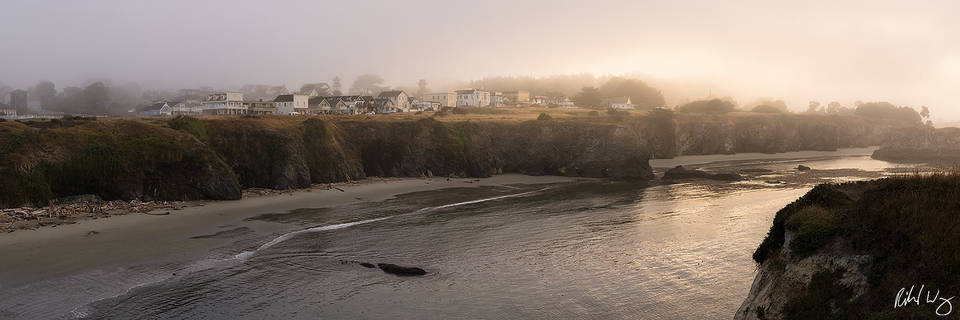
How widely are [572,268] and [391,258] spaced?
9.15 m

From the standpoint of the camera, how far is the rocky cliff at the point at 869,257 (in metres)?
10.3

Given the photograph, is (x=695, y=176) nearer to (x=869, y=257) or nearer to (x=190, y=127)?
(x=190, y=127)

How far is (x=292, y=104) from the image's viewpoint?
4210 inches

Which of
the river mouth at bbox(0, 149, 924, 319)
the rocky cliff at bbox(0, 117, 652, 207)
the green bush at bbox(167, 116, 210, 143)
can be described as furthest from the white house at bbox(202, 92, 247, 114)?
the river mouth at bbox(0, 149, 924, 319)

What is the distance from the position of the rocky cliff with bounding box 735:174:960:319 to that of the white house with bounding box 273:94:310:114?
103710 mm

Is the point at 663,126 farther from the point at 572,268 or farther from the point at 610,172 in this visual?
the point at 572,268

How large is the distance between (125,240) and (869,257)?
32.9 metres

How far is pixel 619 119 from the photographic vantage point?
93500 mm

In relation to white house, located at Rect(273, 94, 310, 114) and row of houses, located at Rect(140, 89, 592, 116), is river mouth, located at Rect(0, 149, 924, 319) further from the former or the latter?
row of houses, located at Rect(140, 89, 592, 116)

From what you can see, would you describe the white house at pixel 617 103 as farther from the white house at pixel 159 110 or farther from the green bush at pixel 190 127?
the green bush at pixel 190 127

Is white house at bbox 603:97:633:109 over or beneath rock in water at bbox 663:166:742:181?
over

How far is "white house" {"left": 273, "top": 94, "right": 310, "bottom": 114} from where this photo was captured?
351 feet

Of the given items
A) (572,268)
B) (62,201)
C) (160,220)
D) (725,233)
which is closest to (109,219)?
(160,220)
